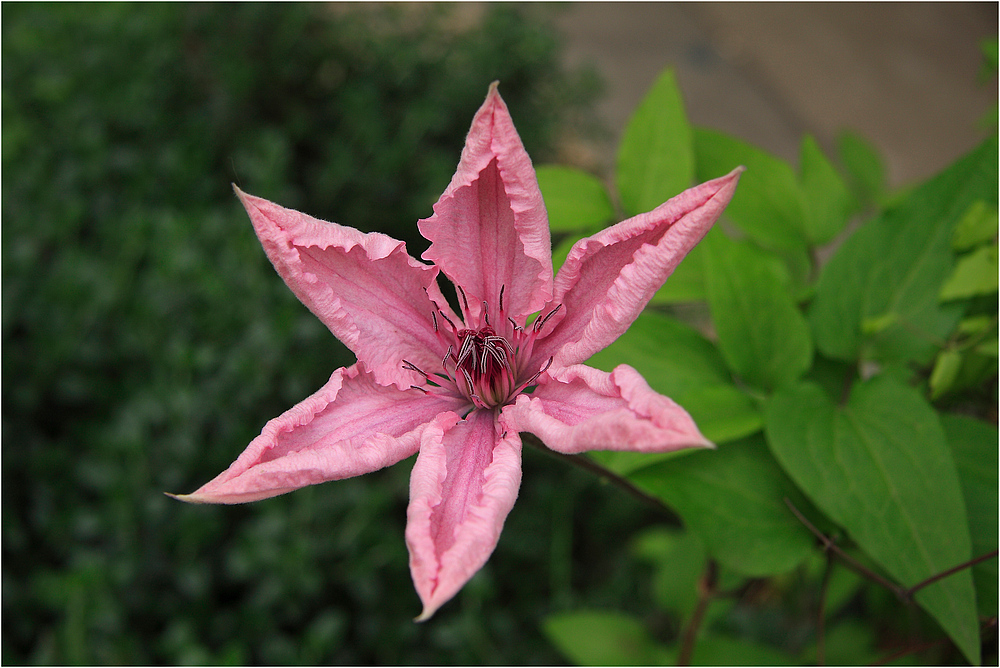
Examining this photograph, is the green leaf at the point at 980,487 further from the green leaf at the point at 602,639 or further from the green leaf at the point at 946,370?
the green leaf at the point at 602,639

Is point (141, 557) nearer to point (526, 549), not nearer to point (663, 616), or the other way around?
point (526, 549)

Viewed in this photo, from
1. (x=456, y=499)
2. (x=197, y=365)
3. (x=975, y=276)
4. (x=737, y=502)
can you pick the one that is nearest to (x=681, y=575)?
(x=737, y=502)

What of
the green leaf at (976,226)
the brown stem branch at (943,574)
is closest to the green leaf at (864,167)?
the green leaf at (976,226)

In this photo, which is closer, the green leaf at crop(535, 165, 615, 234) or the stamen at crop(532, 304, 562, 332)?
the stamen at crop(532, 304, 562, 332)

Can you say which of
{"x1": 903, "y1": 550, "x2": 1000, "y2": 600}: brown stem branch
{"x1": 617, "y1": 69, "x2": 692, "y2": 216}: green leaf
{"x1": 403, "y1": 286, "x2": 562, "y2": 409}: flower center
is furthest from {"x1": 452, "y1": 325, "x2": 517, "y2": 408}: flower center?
{"x1": 903, "y1": 550, "x2": 1000, "y2": 600}: brown stem branch

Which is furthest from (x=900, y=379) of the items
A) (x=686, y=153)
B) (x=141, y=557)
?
(x=141, y=557)

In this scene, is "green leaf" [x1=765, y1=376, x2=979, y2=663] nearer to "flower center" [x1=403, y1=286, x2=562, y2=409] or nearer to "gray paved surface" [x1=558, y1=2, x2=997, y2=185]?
"flower center" [x1=403, y1=286, x2=562, y2=409]

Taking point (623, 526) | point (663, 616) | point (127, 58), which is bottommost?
point (663, 616)
